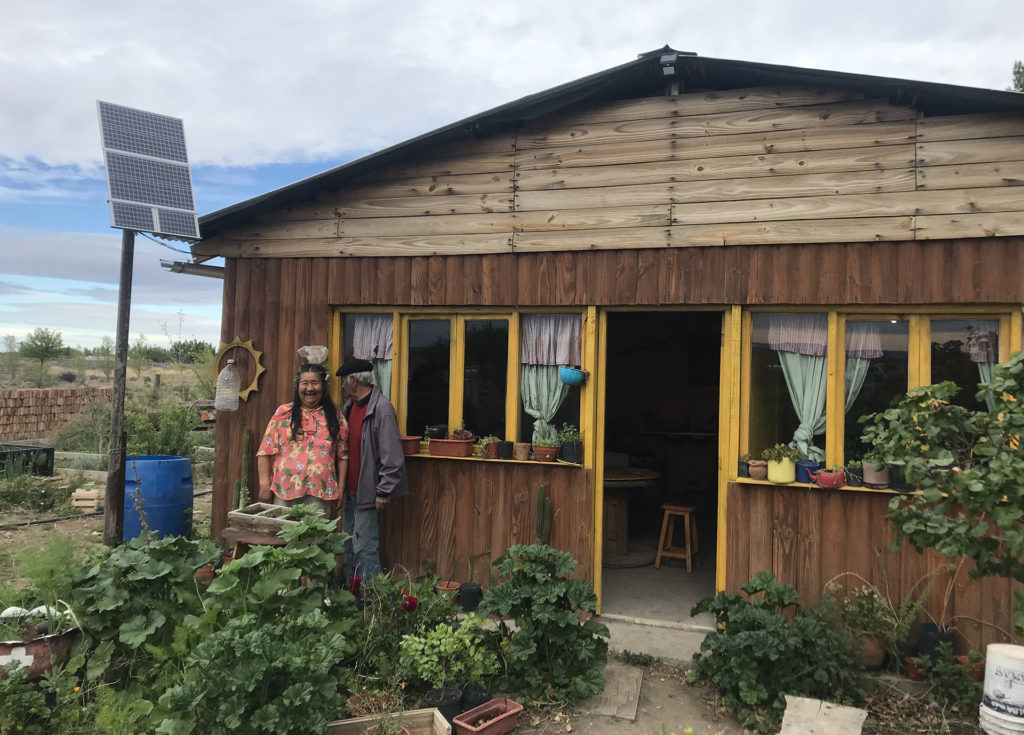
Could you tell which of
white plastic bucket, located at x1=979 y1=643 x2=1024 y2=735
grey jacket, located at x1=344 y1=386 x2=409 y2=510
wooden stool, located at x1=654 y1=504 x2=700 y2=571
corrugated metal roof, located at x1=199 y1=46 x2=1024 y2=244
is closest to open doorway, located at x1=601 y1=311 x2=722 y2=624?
wooden stool, located at x1=654 y1=504 x2=700 y2=571

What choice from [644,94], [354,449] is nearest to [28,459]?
[354,449]

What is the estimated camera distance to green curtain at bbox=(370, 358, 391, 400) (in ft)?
19.9

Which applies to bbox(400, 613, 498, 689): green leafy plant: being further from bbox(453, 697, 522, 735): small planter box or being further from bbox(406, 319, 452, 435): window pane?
bbox(406, 319, 452, 435): window pane

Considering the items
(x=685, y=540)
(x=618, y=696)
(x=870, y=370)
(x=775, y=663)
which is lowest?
(x=618, y=696)

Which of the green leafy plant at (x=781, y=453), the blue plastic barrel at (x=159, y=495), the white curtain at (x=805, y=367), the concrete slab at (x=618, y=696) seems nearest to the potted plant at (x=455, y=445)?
the concrete slab at (x=618, y=696)

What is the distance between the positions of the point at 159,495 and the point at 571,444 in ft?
13.2

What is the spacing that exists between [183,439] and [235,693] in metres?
9.61

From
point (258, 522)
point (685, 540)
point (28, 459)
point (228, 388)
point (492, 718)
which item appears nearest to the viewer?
point (492, 718)

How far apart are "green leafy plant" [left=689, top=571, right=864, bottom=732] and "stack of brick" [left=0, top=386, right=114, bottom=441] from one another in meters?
16.3

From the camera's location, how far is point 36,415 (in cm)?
1600

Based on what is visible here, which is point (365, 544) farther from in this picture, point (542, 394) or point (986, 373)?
point (986, 373)

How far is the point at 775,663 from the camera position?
4066 millimetres

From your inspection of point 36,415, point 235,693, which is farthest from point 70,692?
point 36,415

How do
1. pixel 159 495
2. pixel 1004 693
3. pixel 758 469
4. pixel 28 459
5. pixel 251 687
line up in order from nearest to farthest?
pixel 251 687, pixel 1004 693, pixel 758 469, pixel 159 495, pixel 28 459
